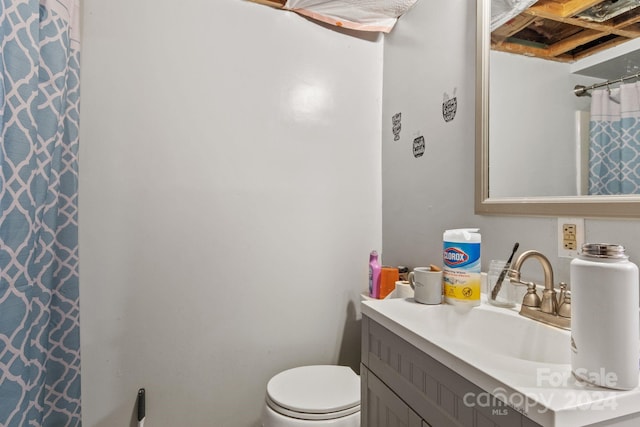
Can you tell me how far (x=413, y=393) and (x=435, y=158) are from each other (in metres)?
0.88

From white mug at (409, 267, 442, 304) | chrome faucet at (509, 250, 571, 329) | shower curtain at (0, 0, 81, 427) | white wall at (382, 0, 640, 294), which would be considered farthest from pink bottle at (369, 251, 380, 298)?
shower curtain at (0, 0, 81, 427)

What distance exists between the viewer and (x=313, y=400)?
3.72ft

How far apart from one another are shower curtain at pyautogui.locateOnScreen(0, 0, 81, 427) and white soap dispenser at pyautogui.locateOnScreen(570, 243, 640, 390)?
1271mm

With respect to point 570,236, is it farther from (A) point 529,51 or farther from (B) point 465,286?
(A) point 529,51

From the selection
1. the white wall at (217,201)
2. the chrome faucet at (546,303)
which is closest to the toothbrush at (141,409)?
the white wall at (217,201)

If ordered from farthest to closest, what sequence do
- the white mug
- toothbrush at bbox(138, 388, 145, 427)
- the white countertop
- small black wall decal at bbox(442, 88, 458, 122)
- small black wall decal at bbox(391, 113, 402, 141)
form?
small black wall decal at bbox(391, 113, 402, 141) → toothbrush at bbox(138, 388, 145, 427) → small black wall decal at bbox(442, 88, 458, 122) → the white mug → the white countertop

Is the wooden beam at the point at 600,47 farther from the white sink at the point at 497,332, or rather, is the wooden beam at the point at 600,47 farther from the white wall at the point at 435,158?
the white sink at the point at 497,332

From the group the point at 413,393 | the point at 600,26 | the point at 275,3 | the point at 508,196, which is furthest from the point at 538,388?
the point at 275,3

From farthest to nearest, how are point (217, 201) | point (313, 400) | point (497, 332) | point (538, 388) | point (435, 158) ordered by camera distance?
point (217, 201) < point (435, 158) < point (313, 400) < point (497, 332) < point (538, 388)

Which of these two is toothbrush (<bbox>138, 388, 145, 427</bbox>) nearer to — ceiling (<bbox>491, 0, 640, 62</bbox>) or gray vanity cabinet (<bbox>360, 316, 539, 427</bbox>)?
gray vanity cabinet (<bbox>360, 316, 539, 427</bbox>)

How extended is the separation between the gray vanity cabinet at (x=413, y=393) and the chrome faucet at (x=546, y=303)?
312 mm

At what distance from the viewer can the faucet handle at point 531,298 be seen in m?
0.80

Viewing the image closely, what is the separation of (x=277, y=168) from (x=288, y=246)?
364 millimetres

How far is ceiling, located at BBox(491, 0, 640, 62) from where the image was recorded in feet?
2.50
